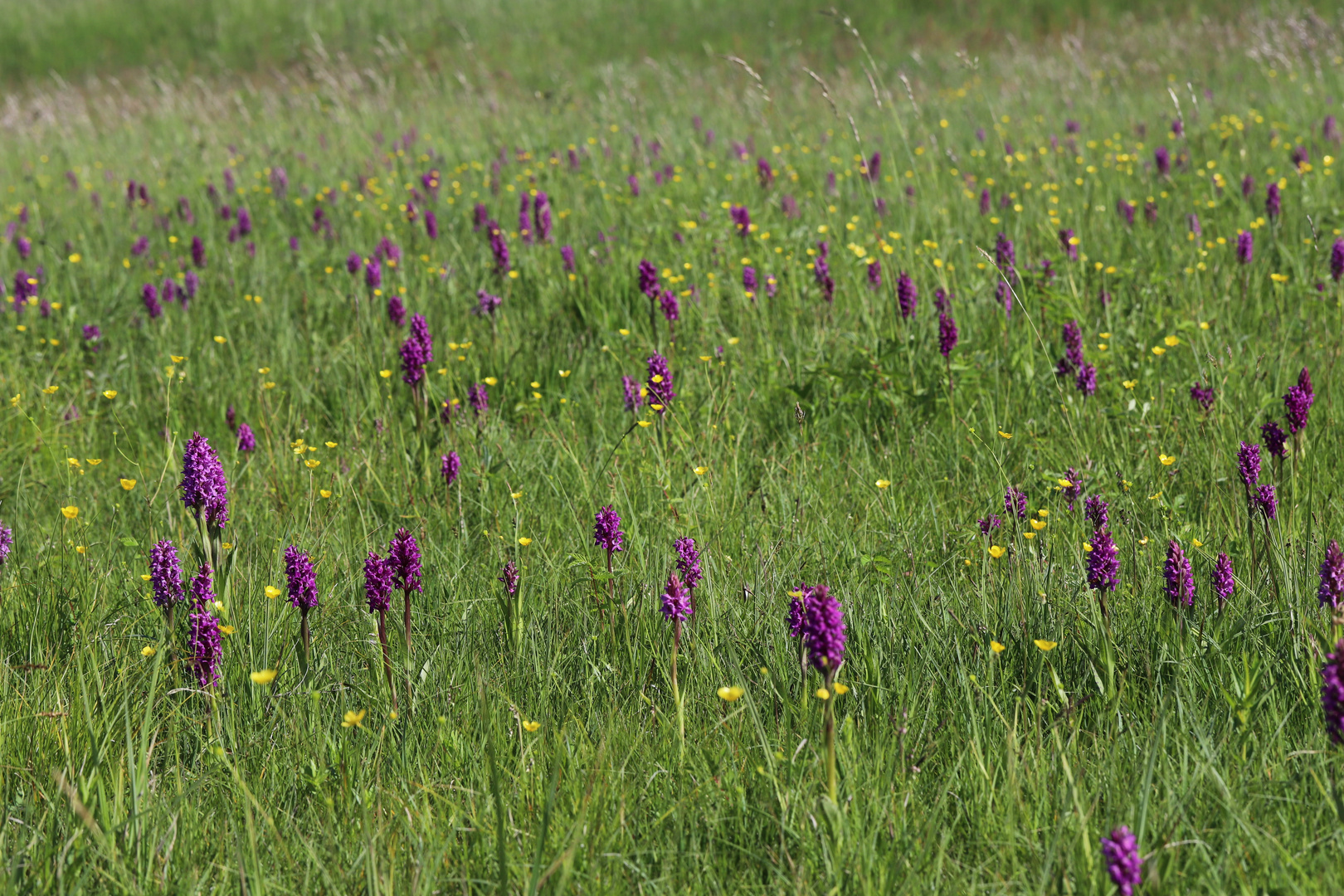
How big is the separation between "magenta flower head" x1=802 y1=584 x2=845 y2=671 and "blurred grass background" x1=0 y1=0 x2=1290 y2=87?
43.0 ft

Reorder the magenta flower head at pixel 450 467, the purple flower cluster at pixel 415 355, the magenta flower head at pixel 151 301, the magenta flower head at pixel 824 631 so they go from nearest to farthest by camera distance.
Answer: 1. the magenta flower head at pixel 824 631
2. the magenta flower head at pixel 450 467
3. the purple flower cluster at pixel 415 355
4. the magenta flower head at pixel 151 301

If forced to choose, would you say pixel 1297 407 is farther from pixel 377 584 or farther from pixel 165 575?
pixel 165 575

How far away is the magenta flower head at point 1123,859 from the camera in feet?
3.99

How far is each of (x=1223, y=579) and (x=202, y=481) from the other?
205cm

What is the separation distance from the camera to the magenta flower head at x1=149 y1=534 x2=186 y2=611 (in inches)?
76.7

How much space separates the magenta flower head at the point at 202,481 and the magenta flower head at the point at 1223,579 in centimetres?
200

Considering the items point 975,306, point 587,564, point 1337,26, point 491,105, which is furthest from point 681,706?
point 1337,26

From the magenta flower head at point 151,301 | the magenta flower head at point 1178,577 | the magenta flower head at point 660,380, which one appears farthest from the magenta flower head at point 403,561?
the magenta flower head at point 151,301

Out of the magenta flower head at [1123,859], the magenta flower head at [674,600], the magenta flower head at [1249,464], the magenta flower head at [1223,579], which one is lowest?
the magenta flower head at [1223,579]

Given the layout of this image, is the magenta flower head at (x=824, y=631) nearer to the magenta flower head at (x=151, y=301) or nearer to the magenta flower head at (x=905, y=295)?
the magenta flower head at (x=905, y=295)

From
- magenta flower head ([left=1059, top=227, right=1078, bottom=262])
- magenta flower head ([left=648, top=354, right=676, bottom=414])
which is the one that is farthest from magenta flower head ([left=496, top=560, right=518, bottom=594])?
magenta flower head ([left=1059, top=227, right=1078, bottom=262])

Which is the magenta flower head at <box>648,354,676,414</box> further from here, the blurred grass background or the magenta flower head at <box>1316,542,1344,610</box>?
the blurred grass background

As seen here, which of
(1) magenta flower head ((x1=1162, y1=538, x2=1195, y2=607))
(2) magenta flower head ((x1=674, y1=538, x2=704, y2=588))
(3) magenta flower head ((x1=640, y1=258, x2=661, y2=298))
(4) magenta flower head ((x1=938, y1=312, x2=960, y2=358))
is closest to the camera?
(1) magenta flower head ((x1=1162, y1=538, x2=1195, y2=607))

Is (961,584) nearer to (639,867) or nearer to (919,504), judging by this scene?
(919,504)
